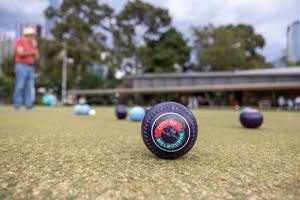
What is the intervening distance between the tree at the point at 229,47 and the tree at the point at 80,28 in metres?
15.6

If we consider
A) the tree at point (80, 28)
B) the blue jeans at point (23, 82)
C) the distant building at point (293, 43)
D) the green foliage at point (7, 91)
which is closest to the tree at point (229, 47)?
the distant building at point (293, 43)

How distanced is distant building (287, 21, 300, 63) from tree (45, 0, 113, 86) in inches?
1424

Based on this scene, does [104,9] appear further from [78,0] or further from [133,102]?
[133,102]

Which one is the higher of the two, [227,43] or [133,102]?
[227,43]

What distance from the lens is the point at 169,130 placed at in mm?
3160

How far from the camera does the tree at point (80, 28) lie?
144ft

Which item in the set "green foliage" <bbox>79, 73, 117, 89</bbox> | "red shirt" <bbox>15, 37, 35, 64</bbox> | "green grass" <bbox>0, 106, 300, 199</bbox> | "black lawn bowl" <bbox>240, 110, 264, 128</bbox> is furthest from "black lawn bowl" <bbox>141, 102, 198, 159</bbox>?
"green foliage" <bbox>79, 73, 117, 89</bbox>

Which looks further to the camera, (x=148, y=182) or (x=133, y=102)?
(x=133, y=102)

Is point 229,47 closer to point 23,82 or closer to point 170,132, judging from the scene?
point 23,82

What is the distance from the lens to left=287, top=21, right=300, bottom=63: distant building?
191ft

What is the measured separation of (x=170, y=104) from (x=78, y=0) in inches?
1736

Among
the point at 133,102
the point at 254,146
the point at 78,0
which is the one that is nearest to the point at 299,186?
the point at 254,146

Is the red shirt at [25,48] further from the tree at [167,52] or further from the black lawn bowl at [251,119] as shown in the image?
the tree at [167,52]

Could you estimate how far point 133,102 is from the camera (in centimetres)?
4422
